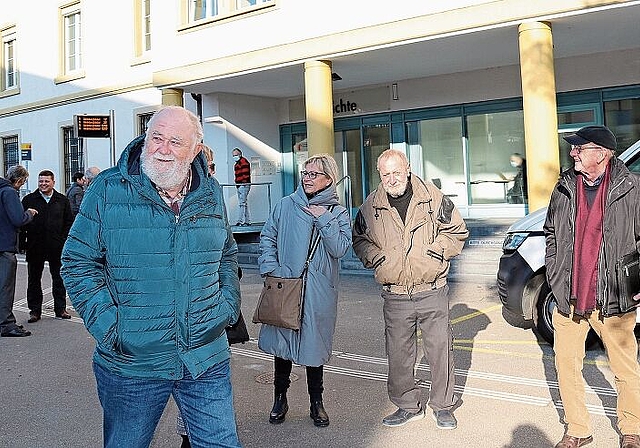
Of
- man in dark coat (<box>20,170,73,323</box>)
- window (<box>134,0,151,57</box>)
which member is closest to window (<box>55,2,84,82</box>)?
window (<box>134,0,151,57</box>)

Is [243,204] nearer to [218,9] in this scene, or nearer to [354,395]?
[218,9]

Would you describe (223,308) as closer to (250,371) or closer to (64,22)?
(250,371)

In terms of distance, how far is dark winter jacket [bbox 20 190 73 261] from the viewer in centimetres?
889

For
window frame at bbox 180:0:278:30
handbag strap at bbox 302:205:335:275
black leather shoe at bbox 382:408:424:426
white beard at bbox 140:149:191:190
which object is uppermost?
window frame at bbox 180:0:278:30

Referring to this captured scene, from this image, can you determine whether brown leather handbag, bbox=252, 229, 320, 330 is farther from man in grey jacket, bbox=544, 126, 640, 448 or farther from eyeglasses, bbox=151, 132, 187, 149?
eyeglasses, bbox=151, 132, 187, 149

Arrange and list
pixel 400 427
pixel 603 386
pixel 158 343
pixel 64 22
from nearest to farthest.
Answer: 1. pixel 158 343
2. pixel 400 427
3. pixel 603 386
4. pixel 64 22

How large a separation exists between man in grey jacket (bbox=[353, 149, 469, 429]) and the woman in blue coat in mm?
275

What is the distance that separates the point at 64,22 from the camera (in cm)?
2034

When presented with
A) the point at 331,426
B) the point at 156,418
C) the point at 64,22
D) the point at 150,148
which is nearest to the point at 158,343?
the point at 156,418

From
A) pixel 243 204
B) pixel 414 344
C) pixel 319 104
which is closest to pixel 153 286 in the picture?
pixel 414 344

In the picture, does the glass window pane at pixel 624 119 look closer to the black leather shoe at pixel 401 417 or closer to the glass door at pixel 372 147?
the glass door at pixel 372 147

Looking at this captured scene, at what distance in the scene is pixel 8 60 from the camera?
2248 cm

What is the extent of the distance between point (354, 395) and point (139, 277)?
10.2ft

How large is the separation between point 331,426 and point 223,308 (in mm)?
2130
